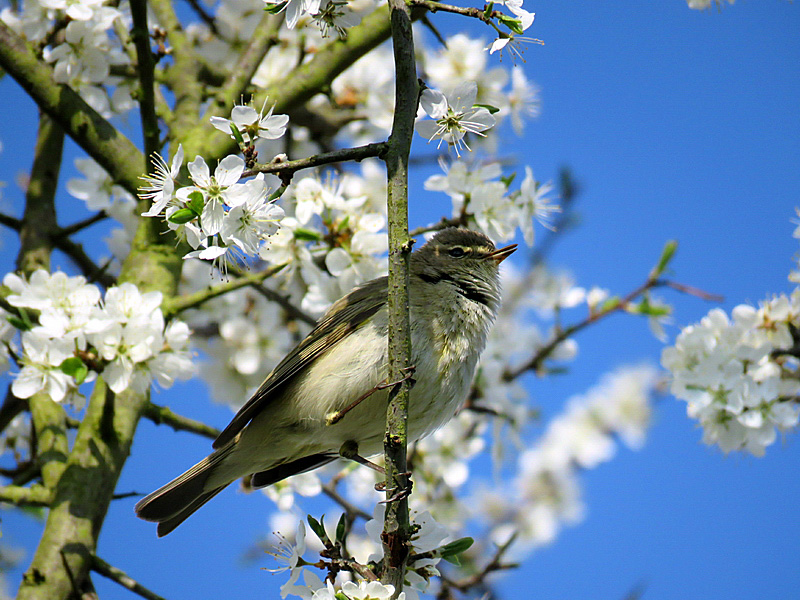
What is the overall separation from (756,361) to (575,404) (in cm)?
519

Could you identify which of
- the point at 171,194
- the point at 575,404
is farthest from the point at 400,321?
the point at 575,404

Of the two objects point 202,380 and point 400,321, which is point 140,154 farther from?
point 400,321

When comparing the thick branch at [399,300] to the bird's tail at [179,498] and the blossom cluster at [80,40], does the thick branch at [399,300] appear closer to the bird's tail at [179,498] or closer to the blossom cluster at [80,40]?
the bird's tail at [179,498]

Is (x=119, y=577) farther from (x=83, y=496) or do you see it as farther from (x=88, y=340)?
(x=88, y=340)

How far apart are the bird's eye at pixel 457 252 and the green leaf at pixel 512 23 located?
6.02 feet

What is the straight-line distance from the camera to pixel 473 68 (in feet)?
17.4

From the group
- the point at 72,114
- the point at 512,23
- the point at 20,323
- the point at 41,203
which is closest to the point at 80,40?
the point at 72,114

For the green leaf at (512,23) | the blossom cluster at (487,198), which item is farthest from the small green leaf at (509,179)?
the green leaf at (512,23)

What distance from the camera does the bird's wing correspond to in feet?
12.3

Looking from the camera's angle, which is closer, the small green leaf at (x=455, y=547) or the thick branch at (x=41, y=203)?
the small green leaf at (x=455, y=547)

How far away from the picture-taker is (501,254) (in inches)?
167

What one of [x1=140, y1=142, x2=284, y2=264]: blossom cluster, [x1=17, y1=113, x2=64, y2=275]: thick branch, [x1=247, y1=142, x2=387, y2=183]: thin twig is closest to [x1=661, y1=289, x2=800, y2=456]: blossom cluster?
[x1=247, y1=142, x2=387, y2=183]: thin twig

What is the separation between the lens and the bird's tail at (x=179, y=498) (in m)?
3.72

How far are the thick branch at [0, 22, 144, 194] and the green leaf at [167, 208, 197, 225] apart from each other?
1.66 m
